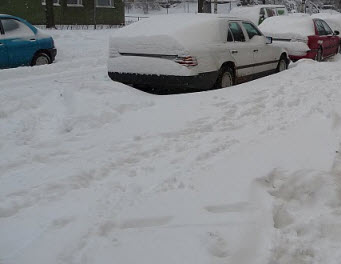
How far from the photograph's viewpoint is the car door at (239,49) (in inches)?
361

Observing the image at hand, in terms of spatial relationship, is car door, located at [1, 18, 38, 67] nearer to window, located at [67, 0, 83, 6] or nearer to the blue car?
the blue car

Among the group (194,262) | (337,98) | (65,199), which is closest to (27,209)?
(65,199)

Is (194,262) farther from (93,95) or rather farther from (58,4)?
(58,4)

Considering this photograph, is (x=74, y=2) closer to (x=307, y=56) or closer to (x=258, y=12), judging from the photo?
(x=258, y=12)

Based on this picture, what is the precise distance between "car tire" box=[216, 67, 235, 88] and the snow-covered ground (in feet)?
3.77

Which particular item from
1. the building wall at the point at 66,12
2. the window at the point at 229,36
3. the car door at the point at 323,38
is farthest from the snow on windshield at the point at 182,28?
the building wall at the point at 66,12

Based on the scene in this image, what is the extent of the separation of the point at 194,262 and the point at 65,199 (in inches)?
54.3

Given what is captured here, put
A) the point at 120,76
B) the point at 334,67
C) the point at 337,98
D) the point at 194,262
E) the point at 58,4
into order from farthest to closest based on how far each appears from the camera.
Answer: the point at 58,4, the point at 334,67, the point at 120,76, the point at 337,98, the point at 194,262

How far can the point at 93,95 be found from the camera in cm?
711

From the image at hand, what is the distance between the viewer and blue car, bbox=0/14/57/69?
11.2 metres

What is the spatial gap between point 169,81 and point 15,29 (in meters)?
5.59

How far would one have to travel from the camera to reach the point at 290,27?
1317 centimetres

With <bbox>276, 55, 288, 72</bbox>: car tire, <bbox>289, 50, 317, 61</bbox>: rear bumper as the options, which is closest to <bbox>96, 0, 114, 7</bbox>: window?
<bbox>289, 50, 317, 61</bbox>: rear bumper

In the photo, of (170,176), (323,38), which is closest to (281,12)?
(323,38)
